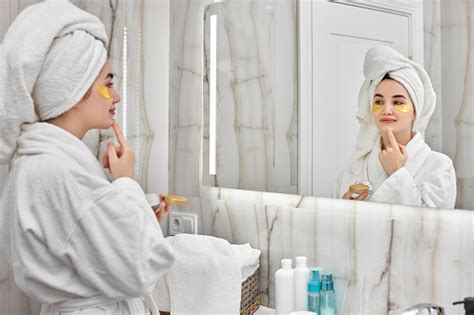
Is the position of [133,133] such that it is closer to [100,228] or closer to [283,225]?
[283,225]

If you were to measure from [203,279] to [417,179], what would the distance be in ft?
2.16

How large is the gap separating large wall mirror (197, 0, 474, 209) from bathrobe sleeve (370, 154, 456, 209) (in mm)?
24

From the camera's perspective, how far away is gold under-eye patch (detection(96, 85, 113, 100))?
1.38 meters

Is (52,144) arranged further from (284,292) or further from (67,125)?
(284,292)

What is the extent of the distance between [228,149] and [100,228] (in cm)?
81

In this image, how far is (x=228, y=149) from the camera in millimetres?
1944

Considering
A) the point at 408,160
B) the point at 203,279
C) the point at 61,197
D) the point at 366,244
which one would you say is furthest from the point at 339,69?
the point at 61,197

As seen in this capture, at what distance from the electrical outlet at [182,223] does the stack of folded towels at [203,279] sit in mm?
350

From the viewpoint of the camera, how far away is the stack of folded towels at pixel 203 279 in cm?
158

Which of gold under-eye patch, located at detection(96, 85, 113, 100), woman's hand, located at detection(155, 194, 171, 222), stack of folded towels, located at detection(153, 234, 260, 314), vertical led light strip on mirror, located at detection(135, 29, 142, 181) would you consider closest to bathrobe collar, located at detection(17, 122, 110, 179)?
gold under-eye patch, located at detection(96, 85, 113, 100)

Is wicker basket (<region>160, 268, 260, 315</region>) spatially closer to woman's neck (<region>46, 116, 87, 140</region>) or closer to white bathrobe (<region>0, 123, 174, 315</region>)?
white bathrobe (<region>0, 123, 174, 315</region>)

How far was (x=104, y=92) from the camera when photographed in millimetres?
1394

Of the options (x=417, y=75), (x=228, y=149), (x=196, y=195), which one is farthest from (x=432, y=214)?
(x=196, y=195)

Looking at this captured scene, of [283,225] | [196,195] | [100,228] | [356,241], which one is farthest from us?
[196,195]
